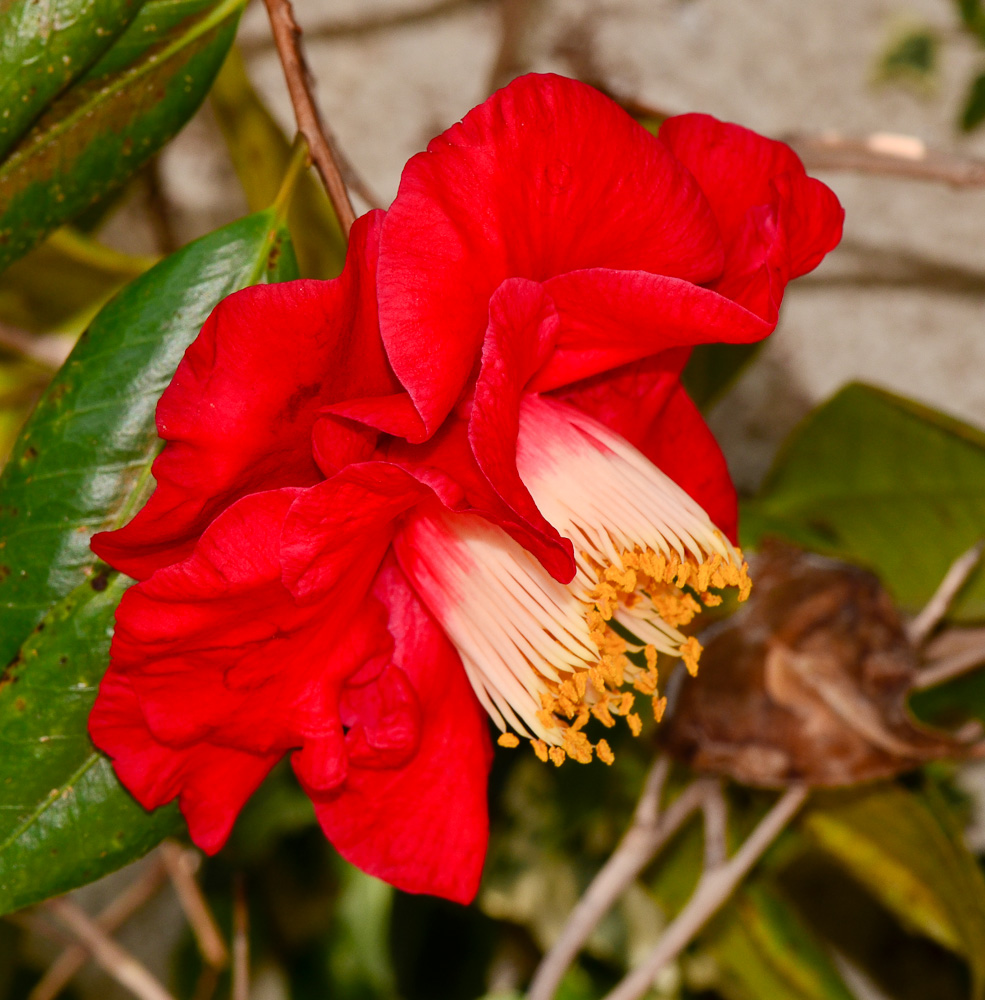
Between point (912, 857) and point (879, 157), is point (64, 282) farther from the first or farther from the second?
point (912, 857)

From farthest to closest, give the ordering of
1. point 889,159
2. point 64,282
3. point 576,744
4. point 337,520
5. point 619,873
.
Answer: point 64,282, point 889,159, point 619,873, point 576,744, point 337,520

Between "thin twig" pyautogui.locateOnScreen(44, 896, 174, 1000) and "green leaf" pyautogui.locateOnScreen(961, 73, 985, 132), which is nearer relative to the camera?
"thin twig" pyautogui.locateOnScreen(44, 896, 174, 1000)

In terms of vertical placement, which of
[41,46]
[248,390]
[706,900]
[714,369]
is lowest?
[706,900]

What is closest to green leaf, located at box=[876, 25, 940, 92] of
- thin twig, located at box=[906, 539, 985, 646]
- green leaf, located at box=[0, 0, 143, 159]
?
thin twig, located at box=[906, 539, 985, 646]

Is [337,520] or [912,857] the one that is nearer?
[337,520]

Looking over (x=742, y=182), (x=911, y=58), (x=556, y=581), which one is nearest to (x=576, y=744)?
(x=556, y=581)

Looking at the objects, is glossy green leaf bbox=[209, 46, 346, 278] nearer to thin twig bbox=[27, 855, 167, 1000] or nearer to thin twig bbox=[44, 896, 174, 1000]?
thin twig bbox=[44, 896, 174, 1000]

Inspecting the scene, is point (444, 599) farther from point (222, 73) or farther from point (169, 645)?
point (222, 73)
